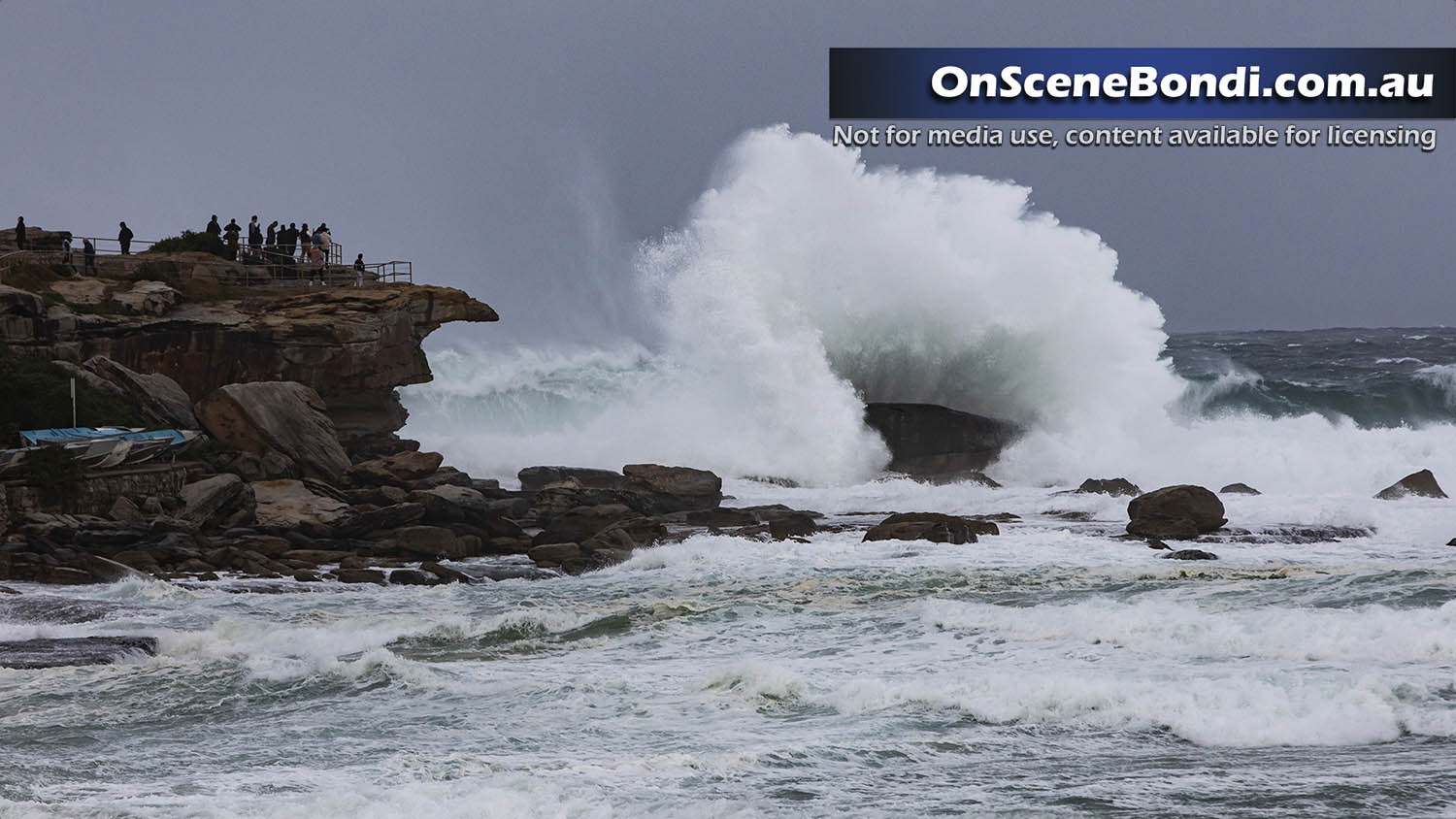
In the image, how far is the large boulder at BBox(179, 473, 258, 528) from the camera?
20.9m

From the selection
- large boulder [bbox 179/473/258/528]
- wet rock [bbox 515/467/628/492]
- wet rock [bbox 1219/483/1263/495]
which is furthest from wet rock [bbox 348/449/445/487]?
wet rock [bbox 1219/483/1263/495]

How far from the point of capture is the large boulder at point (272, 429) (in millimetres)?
25375

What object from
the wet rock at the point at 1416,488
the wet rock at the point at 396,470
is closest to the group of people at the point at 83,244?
the wet rock at the point at 396,470

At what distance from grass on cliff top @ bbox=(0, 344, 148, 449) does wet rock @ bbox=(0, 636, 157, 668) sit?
35.7 feet

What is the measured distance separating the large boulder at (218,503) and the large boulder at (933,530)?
9.24m

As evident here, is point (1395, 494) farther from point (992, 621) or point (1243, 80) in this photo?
point (992, 621)

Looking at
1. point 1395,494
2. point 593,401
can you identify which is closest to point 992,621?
point 1395,494

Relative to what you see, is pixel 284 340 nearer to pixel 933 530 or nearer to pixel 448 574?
pixel 448 574

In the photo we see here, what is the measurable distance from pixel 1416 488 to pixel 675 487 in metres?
12.5

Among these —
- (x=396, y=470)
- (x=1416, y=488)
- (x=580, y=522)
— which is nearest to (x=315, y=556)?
(x=580, y=522)

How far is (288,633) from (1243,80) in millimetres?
15791

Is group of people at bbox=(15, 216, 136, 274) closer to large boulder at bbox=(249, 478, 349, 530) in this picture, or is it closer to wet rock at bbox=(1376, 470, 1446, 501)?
large boulder at bbox=(249, 478, 349, 530)

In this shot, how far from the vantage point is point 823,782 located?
8.72 metres

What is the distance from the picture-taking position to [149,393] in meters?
25.9
